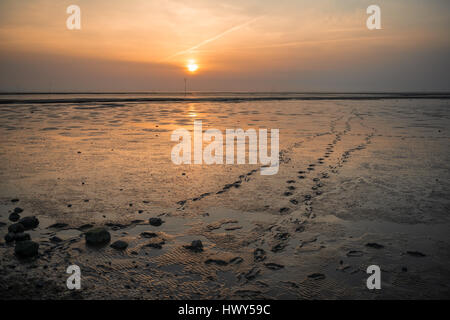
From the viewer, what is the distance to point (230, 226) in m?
5.67

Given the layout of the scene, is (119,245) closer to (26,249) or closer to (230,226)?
(26,249)

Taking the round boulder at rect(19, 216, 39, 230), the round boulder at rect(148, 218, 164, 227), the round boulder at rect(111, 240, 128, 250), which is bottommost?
the round boulder at rect(111, 240, 128, 250)

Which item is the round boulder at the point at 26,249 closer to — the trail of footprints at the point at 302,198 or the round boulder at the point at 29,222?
the round boulder at the point at 29,222

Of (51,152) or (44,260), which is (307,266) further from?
(51,152)

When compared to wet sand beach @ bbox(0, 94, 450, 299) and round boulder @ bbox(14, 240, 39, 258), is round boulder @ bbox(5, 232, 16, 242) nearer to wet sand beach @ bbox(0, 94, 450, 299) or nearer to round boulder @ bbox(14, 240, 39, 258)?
wet sand beach @ bbox(0, 94, 450, 299)

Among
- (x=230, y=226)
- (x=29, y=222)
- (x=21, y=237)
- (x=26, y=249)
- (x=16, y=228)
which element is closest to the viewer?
(x=26, y=249)

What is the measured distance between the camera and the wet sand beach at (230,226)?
388cm

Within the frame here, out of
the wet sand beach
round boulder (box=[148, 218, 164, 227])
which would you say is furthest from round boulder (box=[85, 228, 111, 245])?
round boulder (box=[148, 218, 164, 227])

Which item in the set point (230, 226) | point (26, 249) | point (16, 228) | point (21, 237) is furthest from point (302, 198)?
point (16, 228)

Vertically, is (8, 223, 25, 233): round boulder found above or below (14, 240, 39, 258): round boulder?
above

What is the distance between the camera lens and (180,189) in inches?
305

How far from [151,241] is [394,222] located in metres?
4.59

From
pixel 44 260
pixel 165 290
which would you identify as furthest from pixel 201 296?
pixel 44 260

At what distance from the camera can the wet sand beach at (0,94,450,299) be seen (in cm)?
388
